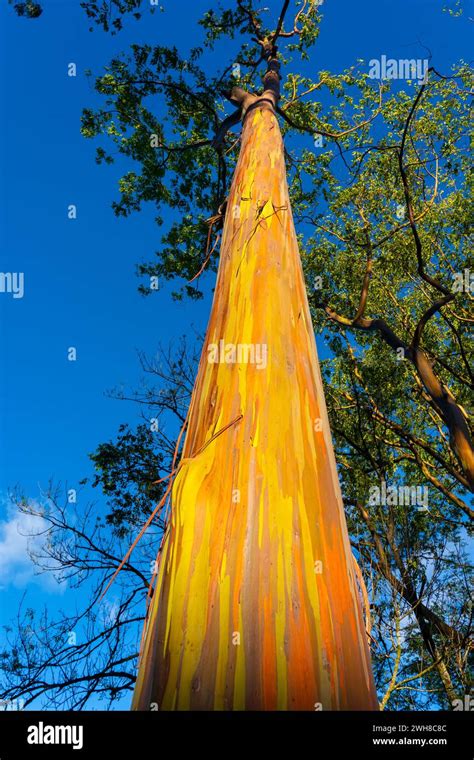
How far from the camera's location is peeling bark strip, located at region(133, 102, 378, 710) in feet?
3.52

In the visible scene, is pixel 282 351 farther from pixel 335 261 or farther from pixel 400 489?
pixel 335 261

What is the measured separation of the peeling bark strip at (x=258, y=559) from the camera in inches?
42.2

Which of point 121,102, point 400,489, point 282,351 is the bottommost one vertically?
point 282,351

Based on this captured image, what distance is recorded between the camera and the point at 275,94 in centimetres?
405

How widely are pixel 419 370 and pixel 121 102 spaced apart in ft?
18.0

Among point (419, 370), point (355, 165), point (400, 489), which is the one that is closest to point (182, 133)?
point (355, 165)

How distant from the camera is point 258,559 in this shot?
1.21 meters

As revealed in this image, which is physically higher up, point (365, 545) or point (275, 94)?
point (275, 94)
